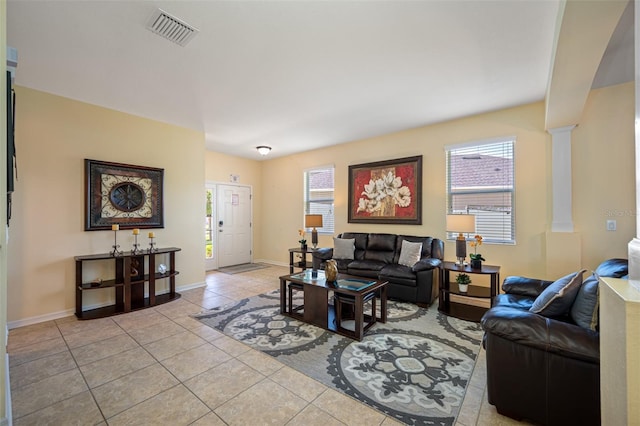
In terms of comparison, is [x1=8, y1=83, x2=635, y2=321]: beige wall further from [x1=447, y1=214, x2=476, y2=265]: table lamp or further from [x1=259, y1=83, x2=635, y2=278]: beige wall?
[x1=447, y1=214, x2=476, y2=265]: table lamp

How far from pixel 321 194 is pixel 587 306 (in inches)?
190

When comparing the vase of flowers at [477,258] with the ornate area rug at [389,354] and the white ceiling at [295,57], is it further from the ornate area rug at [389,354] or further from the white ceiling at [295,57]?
the white ceiling at [295,57]

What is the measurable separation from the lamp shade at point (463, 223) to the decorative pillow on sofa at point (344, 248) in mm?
1790

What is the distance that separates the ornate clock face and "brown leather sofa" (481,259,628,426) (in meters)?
4.55

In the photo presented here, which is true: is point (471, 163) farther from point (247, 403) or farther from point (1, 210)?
point (1, 210)

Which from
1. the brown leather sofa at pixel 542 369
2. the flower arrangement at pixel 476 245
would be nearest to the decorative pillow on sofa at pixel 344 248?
the flower arrangement at pixel 476 245

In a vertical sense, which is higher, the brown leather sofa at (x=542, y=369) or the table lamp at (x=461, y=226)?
the table lamp at (x=461, y=226)

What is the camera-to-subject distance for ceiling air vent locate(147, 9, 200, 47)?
2.04 m

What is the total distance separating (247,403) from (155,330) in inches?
70.4

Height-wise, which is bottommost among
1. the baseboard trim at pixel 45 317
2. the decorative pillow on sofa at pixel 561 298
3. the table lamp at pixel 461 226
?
the baseboard trim at pixel 45 317

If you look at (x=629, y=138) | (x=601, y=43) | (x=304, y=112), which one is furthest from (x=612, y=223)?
(x=304, y=112)

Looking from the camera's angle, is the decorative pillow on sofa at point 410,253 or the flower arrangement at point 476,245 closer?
the flower arrangement at point 476,245

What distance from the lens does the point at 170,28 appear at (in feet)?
7.09

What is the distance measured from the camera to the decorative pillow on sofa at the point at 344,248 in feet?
16.0
